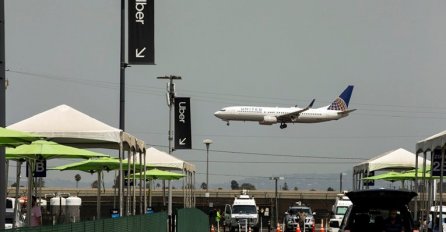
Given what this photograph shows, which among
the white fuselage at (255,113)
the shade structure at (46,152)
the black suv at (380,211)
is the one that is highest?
the white fuselage at (255,113)

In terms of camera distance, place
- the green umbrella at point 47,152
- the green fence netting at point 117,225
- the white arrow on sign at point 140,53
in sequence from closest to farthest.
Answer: the green fence netting at point 117,225 → the green umbrella at point 47,152 → the white arrow on sign at point 140,53

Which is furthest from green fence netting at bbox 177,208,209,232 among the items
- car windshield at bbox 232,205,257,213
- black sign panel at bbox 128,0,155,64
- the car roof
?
car windshield at bbox 232,205,257,213

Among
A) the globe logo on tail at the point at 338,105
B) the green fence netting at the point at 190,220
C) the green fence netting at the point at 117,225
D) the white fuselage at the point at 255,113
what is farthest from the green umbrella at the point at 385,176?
the globe logo on tail at the point at 338,105

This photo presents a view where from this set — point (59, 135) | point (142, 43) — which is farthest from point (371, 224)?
point (142, 43)

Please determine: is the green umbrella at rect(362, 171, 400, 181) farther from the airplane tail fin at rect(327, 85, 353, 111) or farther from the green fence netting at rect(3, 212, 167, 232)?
the airplane tail fin at rect(327, 85, 353, 111)

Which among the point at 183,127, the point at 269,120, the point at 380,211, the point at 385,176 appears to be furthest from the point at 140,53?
the point at 269,120

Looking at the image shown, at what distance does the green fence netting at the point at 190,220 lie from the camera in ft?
107

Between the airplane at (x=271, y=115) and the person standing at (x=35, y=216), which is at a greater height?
the airplane at (x=271, y=115)

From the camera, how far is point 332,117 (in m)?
128

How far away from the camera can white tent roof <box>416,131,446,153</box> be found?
25828mm

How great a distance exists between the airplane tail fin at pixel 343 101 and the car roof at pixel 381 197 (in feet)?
363

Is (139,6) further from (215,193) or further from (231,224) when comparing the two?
(215,193)

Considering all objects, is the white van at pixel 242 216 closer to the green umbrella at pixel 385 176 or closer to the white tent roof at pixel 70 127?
the green umbrella at pixel 385 176

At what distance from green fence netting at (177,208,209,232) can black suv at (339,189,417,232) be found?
11.8 metres
